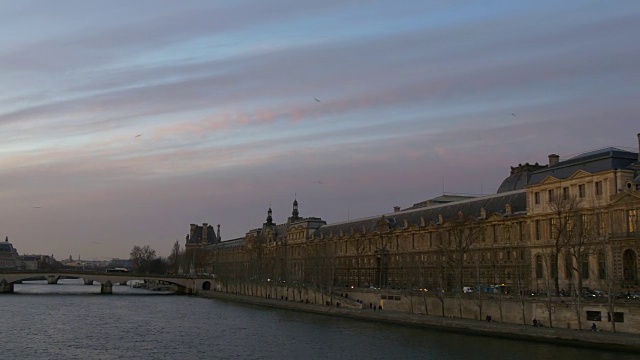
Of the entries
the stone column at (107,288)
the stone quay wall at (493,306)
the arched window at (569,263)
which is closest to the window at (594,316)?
the stone quay wall at (493,306)

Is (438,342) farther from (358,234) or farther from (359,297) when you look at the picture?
(358,234)

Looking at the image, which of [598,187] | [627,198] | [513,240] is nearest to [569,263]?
[627,198]

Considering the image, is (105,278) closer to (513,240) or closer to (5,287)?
(5,287)

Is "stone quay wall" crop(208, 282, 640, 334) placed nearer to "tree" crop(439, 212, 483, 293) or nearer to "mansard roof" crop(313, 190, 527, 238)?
"tree" crop(439, 212, 483, 293)

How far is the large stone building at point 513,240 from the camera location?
210ft

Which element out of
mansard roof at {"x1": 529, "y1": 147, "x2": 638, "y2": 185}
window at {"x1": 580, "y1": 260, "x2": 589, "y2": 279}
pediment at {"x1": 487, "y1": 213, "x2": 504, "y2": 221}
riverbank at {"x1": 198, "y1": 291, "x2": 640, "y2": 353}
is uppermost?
mansard roof at {"x1": 529, "y1": 147, "x2": 638, "y2": 185}

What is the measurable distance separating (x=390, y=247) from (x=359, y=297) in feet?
67.1

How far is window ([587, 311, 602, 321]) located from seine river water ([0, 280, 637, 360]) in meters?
6.06

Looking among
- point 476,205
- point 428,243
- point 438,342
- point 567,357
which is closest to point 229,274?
point 428,243

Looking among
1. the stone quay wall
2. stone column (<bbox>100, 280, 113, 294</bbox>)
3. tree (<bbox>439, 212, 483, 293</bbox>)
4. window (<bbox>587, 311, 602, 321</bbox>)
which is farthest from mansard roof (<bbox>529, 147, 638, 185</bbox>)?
stone column (<bbox>100, 280, 113, 294</bbox>)

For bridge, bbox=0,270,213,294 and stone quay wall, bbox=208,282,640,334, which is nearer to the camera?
stone quay wall, bbox=208,282,640,334

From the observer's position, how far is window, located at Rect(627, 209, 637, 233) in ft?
206

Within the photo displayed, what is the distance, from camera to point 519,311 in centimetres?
6066

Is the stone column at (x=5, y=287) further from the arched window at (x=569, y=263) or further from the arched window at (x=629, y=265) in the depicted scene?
the arched window at (x=629, y=265)
